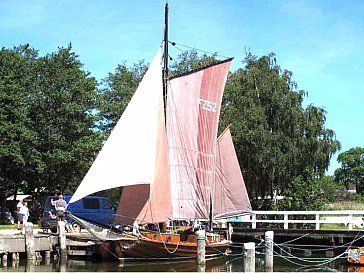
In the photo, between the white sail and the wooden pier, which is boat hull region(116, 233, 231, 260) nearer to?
the wooden pier

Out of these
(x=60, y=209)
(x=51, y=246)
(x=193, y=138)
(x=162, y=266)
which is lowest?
(x=162, y=266)

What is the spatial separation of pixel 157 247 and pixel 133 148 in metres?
4.48

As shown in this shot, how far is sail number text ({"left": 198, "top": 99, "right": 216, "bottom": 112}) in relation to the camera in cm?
2634

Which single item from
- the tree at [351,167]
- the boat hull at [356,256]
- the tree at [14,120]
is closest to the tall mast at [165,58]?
the boat hull at [356,256]

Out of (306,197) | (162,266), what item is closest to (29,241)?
(162,266)

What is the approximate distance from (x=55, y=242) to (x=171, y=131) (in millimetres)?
7108

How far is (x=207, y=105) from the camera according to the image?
26594 millimetres

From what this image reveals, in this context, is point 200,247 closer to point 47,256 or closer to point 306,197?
point 47,256

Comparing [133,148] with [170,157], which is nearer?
[133,148]

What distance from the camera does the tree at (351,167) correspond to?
12618 centimetres

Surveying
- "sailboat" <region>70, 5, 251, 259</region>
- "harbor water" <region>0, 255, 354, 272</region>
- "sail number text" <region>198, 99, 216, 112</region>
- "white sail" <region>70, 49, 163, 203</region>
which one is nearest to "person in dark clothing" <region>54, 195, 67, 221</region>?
"harbor water" <region>0, 255, 354, 272</region>

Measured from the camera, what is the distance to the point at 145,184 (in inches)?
915

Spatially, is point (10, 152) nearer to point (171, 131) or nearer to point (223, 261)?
point (171, 131)

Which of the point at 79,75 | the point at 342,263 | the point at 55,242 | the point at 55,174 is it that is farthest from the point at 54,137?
the point at 342,263
